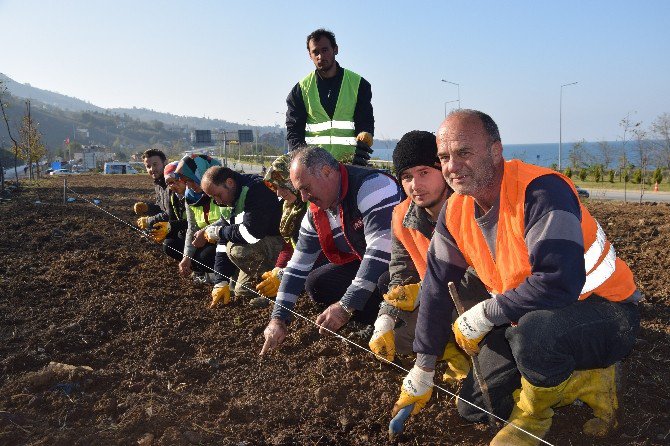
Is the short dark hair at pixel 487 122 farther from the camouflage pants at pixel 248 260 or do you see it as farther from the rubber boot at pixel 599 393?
the camouflage pants at pixel 248 260

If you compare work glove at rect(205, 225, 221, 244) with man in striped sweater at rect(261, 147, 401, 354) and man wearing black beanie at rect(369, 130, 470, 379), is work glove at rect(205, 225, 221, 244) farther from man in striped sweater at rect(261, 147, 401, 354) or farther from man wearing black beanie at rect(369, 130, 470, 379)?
man wearing black beanie at rect(369, 130, 470, 379)

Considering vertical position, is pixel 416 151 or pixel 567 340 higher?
pixel 416 151

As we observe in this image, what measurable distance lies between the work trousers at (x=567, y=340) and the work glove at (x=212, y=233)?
2871mm

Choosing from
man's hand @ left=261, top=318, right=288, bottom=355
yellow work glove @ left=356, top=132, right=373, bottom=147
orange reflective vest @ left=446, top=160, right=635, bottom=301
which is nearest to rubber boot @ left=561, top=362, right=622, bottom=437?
orange reflective vest @ left=446, top=160, right=635, bottom=301

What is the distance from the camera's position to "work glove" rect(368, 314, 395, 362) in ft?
9.45

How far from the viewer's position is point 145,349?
347 centimetres

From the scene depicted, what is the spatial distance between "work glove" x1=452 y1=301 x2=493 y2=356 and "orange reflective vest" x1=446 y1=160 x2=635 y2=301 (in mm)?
159

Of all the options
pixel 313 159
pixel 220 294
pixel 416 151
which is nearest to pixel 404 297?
pixel 416 151

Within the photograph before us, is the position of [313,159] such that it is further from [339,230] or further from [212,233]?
[212,233]

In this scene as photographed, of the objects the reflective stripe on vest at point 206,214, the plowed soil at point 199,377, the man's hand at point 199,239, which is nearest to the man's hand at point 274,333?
the plowed soil at point 199,377

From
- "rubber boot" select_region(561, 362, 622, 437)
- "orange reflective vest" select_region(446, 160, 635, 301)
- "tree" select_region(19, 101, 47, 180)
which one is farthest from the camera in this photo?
"tree" select_region(19, 101, 47, 180)

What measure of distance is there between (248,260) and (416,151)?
237 cm

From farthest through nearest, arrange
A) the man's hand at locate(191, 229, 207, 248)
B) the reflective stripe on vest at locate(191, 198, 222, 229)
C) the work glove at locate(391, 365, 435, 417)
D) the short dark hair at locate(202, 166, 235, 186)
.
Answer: the reflective stripe on vest at locate(191, 198, 222, 229)
the man's hand at locate(191, 229, 207, 248)
the short dark hair at locate(202, 166, 235, 186)
the work glove at locate(391, 365, 435, 417)

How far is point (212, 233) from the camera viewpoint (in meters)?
4.79
